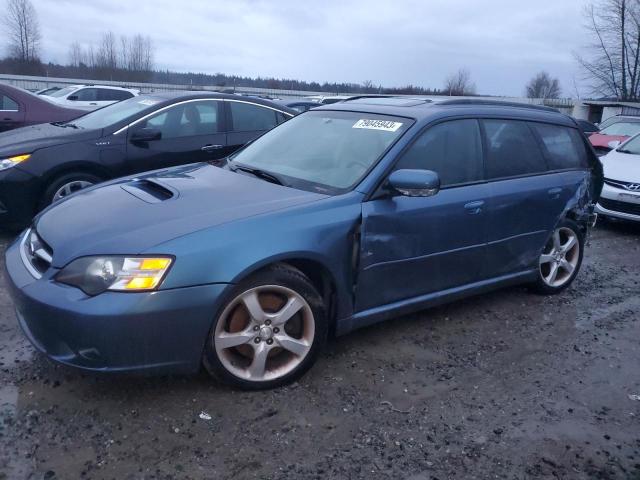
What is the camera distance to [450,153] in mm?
4043

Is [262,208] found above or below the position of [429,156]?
below

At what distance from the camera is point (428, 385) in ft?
11.2

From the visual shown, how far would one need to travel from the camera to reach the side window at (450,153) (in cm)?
382

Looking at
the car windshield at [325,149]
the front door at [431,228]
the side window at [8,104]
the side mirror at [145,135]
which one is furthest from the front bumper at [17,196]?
the front door at [431,228]

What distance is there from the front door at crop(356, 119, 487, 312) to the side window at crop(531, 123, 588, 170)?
90 centimetres

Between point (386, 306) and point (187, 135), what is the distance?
382cm

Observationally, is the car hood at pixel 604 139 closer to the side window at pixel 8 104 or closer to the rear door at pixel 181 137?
the rear door at pixel 181 137

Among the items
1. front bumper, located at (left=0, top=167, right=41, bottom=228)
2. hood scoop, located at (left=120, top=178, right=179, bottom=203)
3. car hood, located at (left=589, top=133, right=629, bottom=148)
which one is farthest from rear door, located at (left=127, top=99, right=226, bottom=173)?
car hood, located at (left=589, top=133, right=629, bottom=148)

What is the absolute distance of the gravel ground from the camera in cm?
263

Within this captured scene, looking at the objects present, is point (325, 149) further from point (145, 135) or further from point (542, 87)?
point (542, 87)

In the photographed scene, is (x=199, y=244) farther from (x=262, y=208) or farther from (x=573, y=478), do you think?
(x=573, y=478)

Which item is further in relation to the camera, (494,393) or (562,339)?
(562,339)

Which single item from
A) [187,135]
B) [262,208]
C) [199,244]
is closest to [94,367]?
[199,244]

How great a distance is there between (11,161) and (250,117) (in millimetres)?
2674
